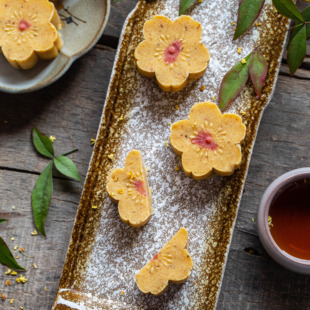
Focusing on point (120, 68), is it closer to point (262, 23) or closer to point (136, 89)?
point (136, 89)

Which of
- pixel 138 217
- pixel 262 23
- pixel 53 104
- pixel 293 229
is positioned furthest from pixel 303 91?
pixel 53 104

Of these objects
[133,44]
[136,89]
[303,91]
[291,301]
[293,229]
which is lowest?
[291,301]

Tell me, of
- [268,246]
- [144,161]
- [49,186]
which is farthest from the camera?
[49,186]

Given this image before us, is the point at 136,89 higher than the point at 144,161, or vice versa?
the point at 136,89

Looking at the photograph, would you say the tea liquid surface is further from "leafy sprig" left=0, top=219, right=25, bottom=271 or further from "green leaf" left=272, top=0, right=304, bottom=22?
"leafy sprig" left=0, top=219, right=25, bottom=271

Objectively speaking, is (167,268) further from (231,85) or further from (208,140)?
(231,85)

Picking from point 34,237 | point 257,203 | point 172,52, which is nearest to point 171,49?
point 172,52
